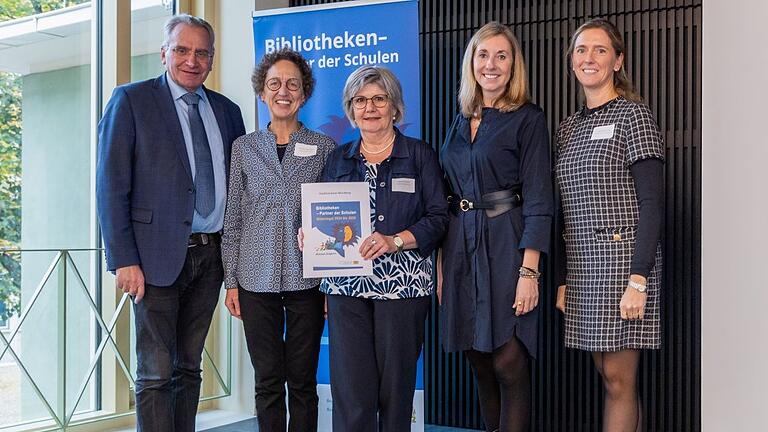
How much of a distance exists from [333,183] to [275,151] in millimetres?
350

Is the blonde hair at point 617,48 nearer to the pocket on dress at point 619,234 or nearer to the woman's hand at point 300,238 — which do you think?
the pocket on dress at point 619,234

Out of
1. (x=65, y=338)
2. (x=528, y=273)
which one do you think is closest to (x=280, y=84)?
(x=528, y=273)

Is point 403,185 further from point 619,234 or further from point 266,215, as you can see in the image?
point 619,234

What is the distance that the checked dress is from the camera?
247 centimetres

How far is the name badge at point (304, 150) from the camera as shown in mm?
2814

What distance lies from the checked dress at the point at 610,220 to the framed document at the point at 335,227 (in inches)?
29.5

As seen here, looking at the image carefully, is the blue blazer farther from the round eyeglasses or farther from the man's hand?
the round eyeglasses

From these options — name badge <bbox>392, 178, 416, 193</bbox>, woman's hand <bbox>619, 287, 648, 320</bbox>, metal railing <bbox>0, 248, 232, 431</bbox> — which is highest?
name badge <bbox>392, 178, 416, 193</bbox>

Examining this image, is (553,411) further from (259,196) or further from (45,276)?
(45,276)

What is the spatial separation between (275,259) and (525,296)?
3.05ft

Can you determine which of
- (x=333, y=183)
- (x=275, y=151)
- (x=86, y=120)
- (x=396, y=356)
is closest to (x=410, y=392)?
(x=396, y=356)

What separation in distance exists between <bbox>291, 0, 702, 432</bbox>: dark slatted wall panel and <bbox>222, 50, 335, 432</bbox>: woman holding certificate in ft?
5.55

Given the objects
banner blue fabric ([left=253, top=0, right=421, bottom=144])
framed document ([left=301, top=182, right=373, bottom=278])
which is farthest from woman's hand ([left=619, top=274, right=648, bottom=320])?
banner blue fabric ([left=253, top=0, right=421, bottom=144])

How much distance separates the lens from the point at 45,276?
365 centimetres
